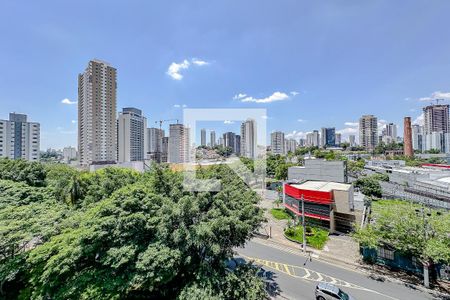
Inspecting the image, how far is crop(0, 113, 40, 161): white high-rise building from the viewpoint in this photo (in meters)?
61.8

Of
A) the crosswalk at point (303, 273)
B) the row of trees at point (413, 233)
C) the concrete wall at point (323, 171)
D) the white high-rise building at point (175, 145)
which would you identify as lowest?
the crosswalk at point (303, 273)

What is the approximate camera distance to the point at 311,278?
14.0 metres

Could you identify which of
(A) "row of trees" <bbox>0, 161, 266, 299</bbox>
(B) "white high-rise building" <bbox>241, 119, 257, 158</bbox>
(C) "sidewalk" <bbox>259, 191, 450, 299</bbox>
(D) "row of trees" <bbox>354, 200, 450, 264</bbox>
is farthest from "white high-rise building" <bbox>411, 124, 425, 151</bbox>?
(A) "row of trees" <bbox>0, 161, 266, 299</bbox>

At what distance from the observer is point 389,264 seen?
50.3ft

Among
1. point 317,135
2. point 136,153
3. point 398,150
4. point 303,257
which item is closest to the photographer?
point 303,257

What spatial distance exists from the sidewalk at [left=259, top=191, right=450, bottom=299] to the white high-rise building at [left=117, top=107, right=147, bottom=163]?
55874 millimetres

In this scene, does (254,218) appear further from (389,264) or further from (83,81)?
(83,81)

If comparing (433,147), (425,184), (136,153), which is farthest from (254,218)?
(433,147)

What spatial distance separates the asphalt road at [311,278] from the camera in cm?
1222

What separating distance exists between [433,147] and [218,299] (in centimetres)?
13903

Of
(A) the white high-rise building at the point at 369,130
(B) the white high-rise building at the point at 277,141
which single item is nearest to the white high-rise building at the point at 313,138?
(A) the white high-rise building at the point at 369,130

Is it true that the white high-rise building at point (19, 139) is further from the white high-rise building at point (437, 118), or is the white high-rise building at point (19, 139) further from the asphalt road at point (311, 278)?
the white high-rise building at point (437, 118)

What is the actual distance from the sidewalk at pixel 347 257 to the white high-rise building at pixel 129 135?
55874 mm

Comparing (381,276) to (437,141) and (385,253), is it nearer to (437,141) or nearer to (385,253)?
(385,253)
